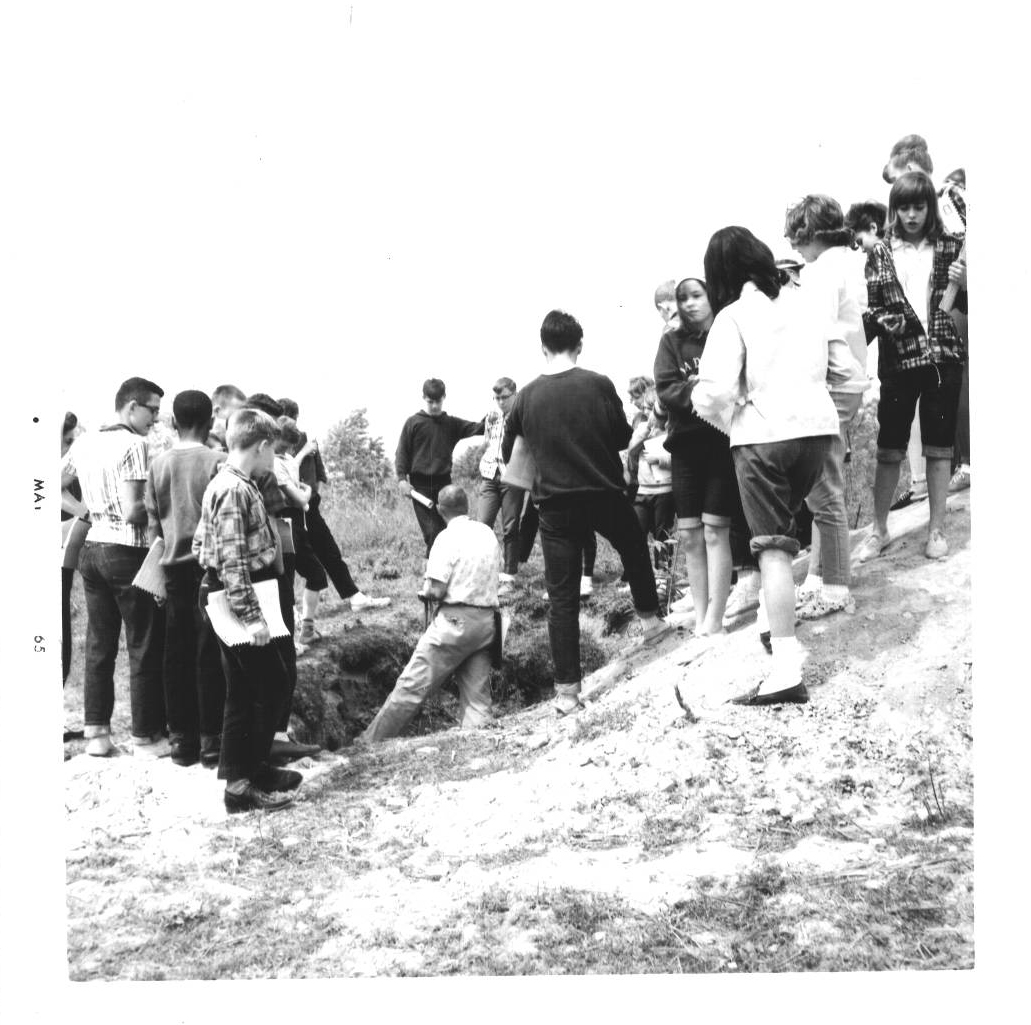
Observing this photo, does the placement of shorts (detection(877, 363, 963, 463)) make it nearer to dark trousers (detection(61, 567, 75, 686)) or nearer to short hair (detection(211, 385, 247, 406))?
short hair (detection(211, 385, 247, 406))

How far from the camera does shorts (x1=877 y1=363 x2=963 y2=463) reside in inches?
209

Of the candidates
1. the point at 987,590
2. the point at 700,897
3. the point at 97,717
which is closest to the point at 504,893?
the point at 700,897

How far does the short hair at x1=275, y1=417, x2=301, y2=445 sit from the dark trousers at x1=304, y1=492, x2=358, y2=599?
689mm

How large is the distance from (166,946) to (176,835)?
0.76 metres

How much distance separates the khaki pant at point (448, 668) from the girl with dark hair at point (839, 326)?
2.09m

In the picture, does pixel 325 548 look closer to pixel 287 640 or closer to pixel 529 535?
pixel 529 535

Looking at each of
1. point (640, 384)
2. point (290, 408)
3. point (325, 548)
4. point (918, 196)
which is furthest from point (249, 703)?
point (918, 196)

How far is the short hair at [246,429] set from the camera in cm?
479

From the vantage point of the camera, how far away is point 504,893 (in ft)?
13.5

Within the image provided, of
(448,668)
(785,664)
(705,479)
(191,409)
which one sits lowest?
(448,668)

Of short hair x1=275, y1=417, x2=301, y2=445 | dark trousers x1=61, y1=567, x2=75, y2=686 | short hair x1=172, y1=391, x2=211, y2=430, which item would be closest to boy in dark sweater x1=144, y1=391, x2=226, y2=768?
short hair x1=172, y1=391, x2=211, y2=430

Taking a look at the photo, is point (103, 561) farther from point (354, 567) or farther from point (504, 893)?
point (354, 567)

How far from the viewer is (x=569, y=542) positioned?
5656 mm

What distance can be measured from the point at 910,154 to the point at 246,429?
2994 mm
